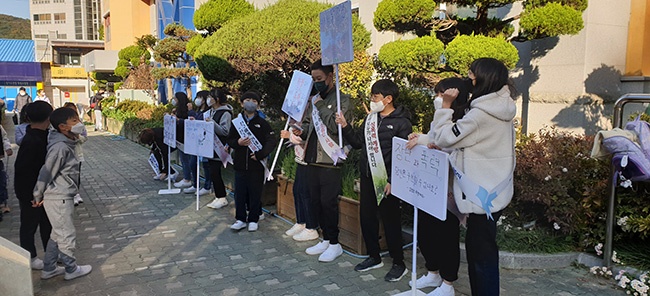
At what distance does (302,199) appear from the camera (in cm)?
569

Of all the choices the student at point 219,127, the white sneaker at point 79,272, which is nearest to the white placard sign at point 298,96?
the student at point 219,127

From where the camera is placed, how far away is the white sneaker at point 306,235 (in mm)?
5738

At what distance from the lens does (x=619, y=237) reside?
4.62m

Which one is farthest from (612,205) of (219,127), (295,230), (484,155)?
(219,127)

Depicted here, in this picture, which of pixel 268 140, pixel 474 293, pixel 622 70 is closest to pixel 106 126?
pixel 268 140

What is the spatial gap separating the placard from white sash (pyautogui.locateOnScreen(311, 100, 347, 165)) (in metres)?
0.62

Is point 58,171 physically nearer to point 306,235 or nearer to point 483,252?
point 306,235

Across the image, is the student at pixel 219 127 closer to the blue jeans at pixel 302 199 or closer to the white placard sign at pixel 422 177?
the blue jeans at pixel 302 199

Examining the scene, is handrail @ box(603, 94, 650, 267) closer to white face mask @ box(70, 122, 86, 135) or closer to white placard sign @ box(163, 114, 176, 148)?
white face mask @ box(70, 122, 86, 135)

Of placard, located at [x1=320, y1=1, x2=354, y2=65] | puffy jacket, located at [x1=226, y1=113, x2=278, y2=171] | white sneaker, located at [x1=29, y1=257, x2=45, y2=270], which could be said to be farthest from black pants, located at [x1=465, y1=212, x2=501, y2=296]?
white sneaker, located at [x1=29, y1=257, x2=45, y2=270]

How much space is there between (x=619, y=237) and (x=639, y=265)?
0.29 m

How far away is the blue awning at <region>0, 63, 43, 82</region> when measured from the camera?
4078 centimetres

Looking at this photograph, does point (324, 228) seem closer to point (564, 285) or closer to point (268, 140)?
point (268, 140)

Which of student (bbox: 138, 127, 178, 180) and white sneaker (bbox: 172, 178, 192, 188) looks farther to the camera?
student (bbox: 138, 127, 178, 180)
